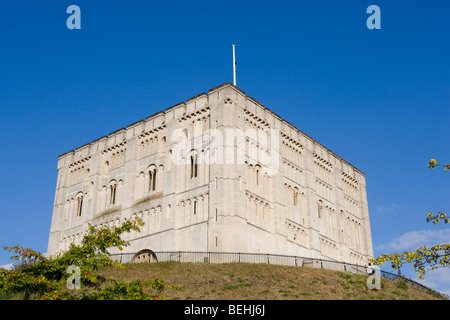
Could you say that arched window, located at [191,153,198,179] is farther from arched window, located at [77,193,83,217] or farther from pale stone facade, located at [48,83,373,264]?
arched window, located at [77,193,83,217]

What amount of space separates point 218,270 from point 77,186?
2651 centimetres

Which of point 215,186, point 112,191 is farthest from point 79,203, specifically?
point 215,186

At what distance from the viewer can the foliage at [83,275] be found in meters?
21.1

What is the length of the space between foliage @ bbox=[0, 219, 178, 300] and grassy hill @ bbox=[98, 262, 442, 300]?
292 inches

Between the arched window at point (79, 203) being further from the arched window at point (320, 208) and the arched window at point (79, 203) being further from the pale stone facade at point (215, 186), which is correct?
the arched window at point (320, 208)

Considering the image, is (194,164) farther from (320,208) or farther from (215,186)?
(320,208)

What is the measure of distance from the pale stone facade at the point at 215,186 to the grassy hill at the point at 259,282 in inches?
226

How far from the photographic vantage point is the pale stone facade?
45.5 m

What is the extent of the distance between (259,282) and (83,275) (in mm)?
13808

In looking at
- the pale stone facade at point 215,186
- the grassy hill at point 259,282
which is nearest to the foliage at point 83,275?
the grassy hill at point 259,282

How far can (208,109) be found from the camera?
1935 inches

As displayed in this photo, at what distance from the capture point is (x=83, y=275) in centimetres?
2214
